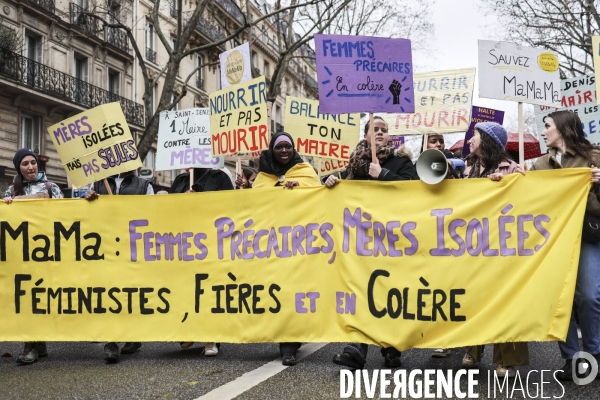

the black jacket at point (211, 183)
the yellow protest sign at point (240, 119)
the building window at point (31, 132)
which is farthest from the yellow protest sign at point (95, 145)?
the building window at point (31, 132)

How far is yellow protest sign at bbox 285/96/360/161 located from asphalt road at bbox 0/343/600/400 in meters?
3.62

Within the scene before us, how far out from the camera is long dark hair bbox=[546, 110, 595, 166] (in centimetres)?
511

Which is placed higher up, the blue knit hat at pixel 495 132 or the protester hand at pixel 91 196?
the blue knit hat at pixel 495 132

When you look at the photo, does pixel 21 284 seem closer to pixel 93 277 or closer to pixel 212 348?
pixel 93 277

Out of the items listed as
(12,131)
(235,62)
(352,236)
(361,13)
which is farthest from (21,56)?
(352,236)

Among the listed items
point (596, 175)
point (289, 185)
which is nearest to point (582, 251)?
point (596, 175)

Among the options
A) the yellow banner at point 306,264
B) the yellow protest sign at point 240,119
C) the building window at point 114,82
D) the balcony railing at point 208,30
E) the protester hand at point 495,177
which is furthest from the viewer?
Result: the balcony railing at point 208,30

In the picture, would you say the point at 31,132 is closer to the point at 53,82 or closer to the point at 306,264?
the point at 53,82

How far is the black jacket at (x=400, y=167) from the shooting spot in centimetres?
583

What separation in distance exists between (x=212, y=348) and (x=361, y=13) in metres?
21.4

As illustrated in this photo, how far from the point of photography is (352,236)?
5590 mm

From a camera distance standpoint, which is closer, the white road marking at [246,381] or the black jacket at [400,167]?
the white road marking at [246,381]

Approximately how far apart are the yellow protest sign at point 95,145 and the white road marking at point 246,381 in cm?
233

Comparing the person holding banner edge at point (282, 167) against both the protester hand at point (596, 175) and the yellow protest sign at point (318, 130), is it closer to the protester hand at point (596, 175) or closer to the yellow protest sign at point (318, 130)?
the protester hand at point (596, 175)
